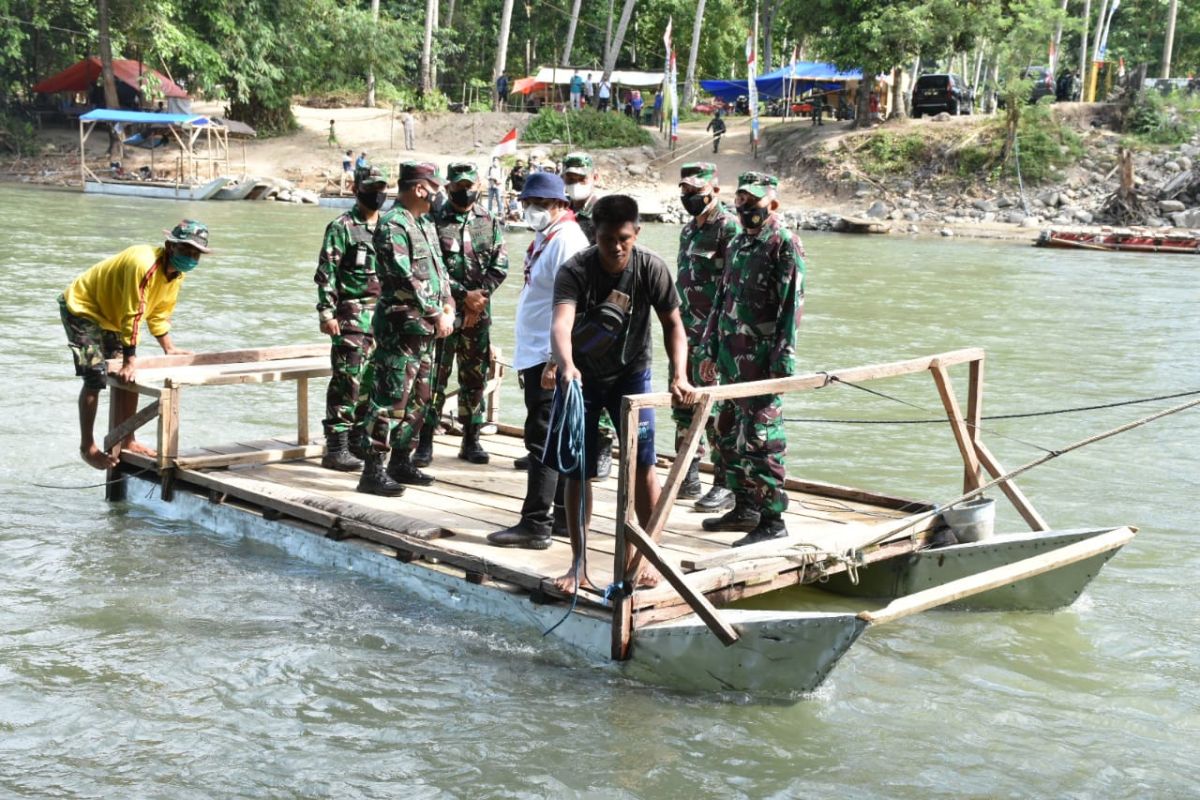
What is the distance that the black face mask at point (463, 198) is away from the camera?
25.4 feet

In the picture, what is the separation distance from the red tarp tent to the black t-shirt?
43.2 meters

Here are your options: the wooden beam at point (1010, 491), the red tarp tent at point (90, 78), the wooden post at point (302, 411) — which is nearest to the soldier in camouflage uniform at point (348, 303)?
the wooden post at point (302, 411)

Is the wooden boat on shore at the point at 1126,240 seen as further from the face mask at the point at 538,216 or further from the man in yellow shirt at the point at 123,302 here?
the face mask at the point at 538,216

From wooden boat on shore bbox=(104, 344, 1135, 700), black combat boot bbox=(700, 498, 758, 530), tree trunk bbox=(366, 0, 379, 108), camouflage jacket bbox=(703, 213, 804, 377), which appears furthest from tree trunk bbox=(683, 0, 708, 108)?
black combat boot bbox=(700, 498, 758, 530)

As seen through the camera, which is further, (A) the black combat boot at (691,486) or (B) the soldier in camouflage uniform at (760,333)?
(A) the black combat boot at (691,486)

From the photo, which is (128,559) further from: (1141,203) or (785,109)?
(785,109)

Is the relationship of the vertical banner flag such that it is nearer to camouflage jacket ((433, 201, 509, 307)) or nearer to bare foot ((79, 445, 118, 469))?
camouflage jacket ((433, 201, 509, 307))

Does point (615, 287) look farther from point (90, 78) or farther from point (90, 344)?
point (90, 78)

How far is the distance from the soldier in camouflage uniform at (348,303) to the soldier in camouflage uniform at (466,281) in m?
0.43

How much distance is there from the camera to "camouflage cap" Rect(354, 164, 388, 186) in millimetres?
7793

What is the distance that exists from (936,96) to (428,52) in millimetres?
17877

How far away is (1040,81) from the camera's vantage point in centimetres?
4394

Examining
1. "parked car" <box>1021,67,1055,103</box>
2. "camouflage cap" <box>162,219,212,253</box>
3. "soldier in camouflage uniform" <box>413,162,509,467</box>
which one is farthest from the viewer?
"parked car" <box>1021,67,1055,103</box>

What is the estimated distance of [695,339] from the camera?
302 inches
